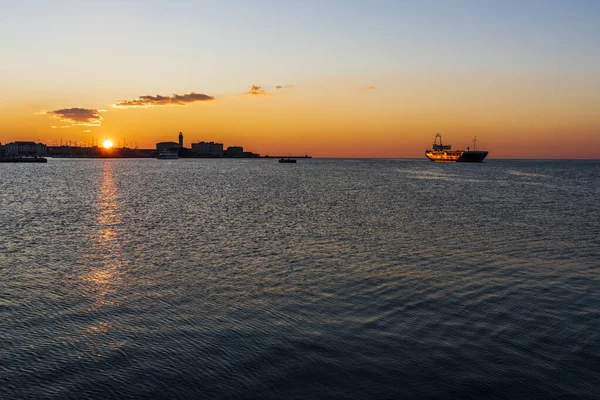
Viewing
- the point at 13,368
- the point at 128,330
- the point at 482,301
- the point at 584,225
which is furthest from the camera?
the point at 584,225

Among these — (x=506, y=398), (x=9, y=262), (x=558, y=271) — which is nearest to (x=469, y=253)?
(x=558, y=271)

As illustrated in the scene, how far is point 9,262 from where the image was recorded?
2767cm

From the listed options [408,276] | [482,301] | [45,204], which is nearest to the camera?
[482,301]

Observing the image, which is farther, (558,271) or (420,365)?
(558,271)

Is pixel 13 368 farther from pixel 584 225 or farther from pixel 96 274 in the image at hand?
pixel 584 225

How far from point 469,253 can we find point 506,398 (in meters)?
19.9

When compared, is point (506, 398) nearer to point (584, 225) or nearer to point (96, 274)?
point (96, 274)

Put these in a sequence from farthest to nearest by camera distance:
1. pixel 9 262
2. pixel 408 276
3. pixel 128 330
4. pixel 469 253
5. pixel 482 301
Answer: pixel 469 253, pixel 9 262, pixel 408 276, pixel 482 301, pixel 128 330

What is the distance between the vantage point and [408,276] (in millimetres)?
25328

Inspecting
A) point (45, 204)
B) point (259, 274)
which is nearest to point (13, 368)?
point (259, 274)

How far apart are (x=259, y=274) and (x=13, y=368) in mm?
13376

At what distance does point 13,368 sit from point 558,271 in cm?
2680

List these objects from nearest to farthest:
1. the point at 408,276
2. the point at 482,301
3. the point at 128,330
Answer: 1. the point at 128,330
2. the point at 482,301
3. the point at 408,276

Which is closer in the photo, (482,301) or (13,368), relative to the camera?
(13,368)
